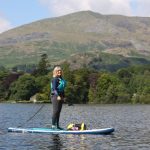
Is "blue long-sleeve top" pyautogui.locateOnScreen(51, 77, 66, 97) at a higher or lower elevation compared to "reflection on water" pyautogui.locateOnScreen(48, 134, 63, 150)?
higher

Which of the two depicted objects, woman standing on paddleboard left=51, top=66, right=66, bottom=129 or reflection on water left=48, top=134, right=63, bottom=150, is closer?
reflection on water left=48, top=134, right=63, bottom=150

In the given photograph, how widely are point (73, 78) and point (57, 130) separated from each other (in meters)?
158

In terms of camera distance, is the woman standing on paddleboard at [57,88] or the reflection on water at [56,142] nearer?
the reflection on water at [56,142]

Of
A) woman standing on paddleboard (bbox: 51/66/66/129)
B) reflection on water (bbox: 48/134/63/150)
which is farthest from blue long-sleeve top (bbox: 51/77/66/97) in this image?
reflection on water (bbox: 48/134/63/150)

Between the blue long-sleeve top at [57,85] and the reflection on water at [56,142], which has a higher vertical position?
the blue long-sleeve top at [57,85]

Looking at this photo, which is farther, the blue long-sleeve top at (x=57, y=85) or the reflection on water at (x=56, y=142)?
the blue long-sleeve top at (x=57, y=85)

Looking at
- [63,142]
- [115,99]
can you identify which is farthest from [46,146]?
[115,99]

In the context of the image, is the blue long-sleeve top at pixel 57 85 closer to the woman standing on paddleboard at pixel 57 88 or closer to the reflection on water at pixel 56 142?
the woman standing on paddleboard at pixel 57 88

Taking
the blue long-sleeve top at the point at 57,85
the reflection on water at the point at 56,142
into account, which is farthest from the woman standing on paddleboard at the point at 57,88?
the reflection on water at the point at 56,142

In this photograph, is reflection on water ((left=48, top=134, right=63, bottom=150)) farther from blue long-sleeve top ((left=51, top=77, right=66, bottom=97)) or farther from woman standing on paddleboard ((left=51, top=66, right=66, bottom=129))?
blue long-sleeve top ((left=51, top=77, right=66, bottom=97))

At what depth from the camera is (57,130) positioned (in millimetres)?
36219

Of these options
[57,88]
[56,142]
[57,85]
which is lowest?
[56,142]

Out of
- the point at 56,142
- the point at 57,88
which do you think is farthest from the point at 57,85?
the point at 56,142

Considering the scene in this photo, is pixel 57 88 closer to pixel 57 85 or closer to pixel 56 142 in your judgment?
pixel 57 85
